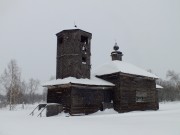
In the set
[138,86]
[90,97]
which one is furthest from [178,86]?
[90,97]

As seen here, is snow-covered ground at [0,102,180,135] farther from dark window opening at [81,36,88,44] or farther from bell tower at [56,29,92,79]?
dark window opening at [81,36,88,44]

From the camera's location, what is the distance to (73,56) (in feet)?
78.3

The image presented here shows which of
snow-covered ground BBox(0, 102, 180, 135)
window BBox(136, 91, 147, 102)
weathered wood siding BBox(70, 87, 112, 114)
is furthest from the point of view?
window BBox(136, 91, 147, 102)

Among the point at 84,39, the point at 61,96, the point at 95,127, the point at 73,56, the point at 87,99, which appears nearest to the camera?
the point at 95,127

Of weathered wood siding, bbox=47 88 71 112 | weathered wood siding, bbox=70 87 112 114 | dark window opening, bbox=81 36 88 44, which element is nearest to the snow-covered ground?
weathered wood siding, bbox=47 88 71 112

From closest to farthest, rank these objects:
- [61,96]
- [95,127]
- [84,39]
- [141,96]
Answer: [95,127], [61,96], [84,39], [141,96]

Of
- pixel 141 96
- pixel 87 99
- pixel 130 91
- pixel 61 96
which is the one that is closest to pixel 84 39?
pixel 87 99

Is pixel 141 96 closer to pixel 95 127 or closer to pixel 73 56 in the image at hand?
pixel 73 56

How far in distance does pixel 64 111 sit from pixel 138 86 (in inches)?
378

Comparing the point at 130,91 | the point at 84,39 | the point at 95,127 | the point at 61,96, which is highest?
the point at 84,39

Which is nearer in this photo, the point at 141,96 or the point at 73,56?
the point at 73,56

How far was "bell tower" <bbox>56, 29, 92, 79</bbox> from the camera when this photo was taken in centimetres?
2380

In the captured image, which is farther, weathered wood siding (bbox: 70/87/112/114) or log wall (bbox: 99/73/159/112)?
log wall (bbox: 99/73/159/112)

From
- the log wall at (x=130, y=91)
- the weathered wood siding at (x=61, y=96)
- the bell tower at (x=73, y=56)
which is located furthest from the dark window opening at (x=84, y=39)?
the weathered wood siding at (x=61, y=96)
